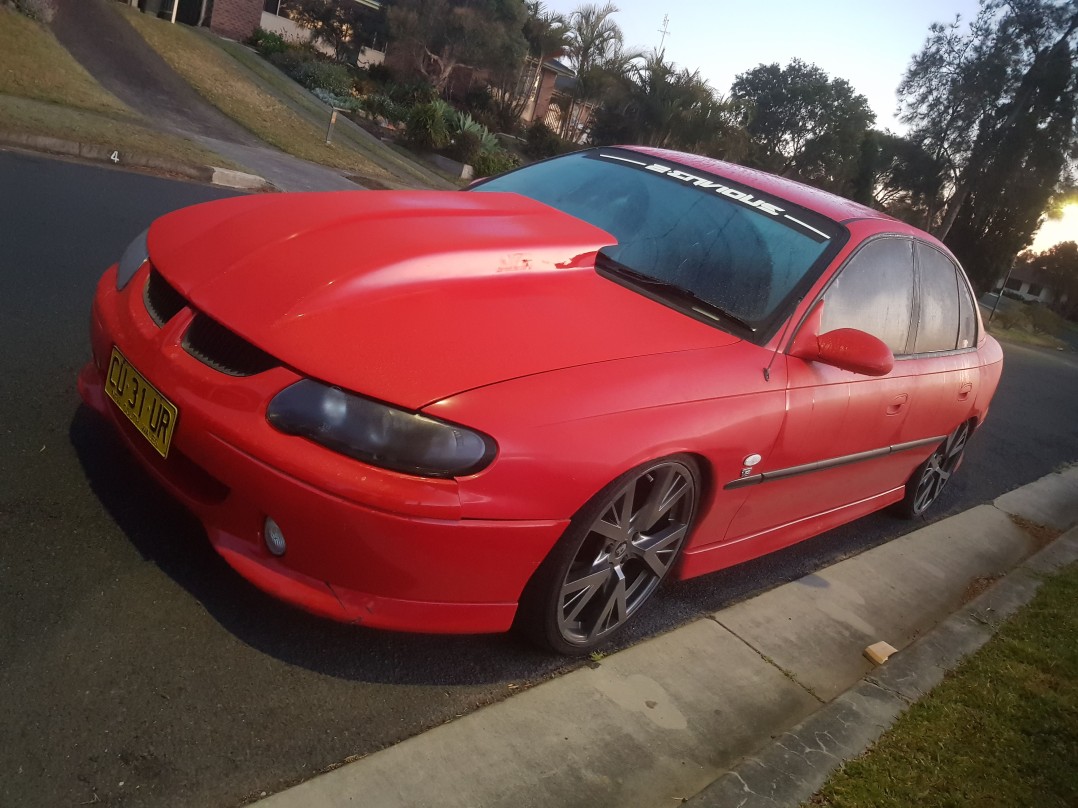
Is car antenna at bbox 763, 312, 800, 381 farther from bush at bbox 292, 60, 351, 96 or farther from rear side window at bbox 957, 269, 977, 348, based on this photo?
bush at bbox 292, 60, 351, 96

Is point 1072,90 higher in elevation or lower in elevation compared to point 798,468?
higher

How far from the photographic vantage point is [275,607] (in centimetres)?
274

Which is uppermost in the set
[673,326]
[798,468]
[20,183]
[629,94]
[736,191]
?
[629,94]

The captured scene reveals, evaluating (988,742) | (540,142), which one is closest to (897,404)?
(988,742)

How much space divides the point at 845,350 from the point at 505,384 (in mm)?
1423

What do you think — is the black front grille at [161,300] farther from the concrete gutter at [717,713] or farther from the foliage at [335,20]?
the foliage at [335,20]

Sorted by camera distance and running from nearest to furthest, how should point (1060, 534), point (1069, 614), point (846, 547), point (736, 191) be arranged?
point (736, 191)
point (1069, 614)
point (846, 547)
point (1060, 534)

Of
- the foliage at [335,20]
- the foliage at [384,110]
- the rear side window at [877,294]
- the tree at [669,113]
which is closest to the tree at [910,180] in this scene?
the tree at [669,113]

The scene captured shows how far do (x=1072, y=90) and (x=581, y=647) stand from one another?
38077mm

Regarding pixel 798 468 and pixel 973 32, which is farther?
pixel 973 32

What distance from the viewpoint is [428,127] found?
21.4 meters

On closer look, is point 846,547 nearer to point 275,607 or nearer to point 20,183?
point 275,607

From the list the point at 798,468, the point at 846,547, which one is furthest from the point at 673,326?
the point at 846,547

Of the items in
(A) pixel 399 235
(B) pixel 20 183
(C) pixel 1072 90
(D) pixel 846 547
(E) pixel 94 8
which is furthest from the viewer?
A: (C) pixel 1072 90
